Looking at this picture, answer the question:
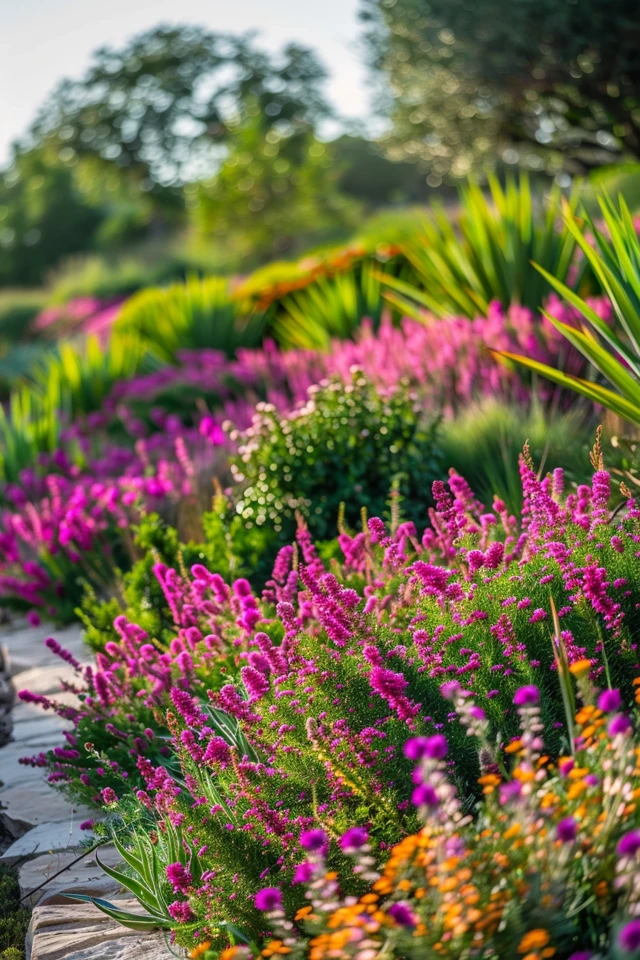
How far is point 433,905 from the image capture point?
1.77 metres

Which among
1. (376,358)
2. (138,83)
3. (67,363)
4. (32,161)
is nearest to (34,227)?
(32,161)

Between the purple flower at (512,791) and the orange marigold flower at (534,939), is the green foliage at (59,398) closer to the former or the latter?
the purple flower at (512,791)

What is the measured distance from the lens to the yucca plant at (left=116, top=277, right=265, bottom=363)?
1052 centimetres

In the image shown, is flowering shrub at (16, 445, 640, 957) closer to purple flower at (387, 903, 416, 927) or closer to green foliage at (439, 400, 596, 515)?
purple flower at (387, 903, 416, 927)

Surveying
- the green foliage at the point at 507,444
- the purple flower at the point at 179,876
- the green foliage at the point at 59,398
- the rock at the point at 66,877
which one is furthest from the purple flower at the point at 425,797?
the green foliage at the point at 59,398

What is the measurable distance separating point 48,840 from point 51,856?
6.1 inches

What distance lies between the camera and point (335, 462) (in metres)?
5.23

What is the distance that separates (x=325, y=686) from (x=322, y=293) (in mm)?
7532

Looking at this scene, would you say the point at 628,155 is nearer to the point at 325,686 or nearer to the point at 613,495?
the point at 613,495

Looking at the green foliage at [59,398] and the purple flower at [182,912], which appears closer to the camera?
the purple flower at [182,912]

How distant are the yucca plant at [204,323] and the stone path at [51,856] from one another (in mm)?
5994

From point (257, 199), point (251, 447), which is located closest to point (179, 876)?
point (251, 447)

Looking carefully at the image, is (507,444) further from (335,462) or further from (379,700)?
(379,700)

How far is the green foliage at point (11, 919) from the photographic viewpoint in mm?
2779
